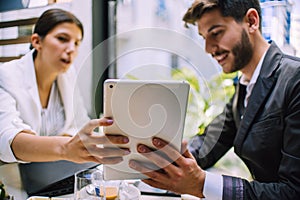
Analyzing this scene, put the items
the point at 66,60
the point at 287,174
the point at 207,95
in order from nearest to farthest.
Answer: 1. the point at 287,174
2. the point at 66,60
3. the point at 207,95

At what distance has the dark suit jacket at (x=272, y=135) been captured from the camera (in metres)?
1.06

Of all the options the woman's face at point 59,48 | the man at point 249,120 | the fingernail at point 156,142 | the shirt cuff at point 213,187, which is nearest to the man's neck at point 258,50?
the man at point 249,120

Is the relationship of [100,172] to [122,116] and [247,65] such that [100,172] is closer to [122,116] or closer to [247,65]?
[122,116]

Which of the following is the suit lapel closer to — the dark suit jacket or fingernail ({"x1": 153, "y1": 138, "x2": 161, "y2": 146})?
the dark suit jacket

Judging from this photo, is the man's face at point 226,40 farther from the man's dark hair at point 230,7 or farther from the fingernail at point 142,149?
the fingernail at point 142,149

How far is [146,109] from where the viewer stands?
903 mm

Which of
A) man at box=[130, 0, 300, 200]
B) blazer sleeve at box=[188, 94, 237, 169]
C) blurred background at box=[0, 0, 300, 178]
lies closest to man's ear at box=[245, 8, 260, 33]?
man at box=[130, 0, 300, 200]

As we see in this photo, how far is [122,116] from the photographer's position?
3.02ft

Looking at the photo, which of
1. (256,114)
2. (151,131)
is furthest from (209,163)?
(151,131)

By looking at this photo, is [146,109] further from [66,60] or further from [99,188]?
[66,60]

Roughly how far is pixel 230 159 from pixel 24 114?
1241mm

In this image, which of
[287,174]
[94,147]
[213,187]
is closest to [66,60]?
[94,147]

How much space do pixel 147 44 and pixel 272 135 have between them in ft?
2.28

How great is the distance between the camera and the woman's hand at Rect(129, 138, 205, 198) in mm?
940
